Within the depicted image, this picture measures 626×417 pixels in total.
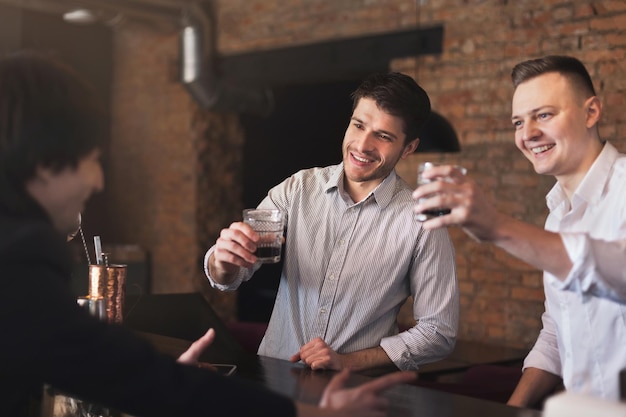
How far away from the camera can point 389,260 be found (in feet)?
8.73

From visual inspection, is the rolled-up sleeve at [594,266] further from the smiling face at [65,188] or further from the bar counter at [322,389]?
the smiling face at [65,188]

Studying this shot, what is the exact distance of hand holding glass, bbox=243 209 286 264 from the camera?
2.35m

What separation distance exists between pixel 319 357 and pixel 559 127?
89 centimetres

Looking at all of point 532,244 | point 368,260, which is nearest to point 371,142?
point 368,260

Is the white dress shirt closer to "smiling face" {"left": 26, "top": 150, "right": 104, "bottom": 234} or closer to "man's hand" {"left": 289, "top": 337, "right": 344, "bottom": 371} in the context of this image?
"man's hand" {"left": 289, "top": 337, "right": 344, "bottom": 371}

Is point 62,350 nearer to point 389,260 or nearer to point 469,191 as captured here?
point 469,191

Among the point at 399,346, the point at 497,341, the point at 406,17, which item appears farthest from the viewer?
the point at 406,17

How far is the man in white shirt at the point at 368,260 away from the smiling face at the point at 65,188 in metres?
1.12

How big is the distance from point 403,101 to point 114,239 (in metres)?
5.89

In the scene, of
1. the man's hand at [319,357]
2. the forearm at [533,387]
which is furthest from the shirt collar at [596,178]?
the man's hand at [319,357]

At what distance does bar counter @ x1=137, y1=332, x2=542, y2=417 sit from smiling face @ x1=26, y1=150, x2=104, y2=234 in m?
0.72

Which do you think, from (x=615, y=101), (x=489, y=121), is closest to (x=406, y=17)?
(x=489, y=121)

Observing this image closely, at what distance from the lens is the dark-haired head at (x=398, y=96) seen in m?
2.69

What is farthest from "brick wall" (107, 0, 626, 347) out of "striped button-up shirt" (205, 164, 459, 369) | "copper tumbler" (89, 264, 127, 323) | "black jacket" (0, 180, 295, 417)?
"black jacket" (0, 180, 295, 417)
